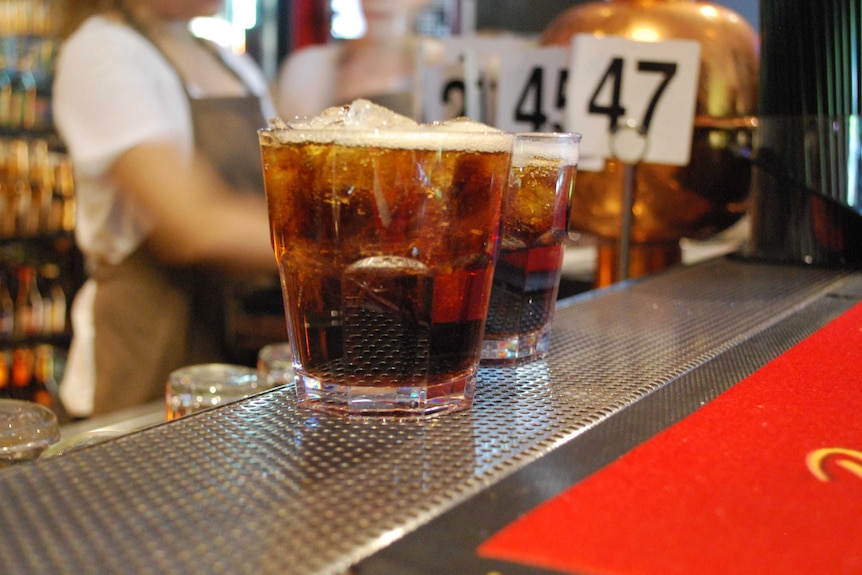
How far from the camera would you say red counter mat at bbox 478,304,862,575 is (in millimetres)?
358

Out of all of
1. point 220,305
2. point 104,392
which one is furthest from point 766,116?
point 104,392

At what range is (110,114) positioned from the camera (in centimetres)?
196

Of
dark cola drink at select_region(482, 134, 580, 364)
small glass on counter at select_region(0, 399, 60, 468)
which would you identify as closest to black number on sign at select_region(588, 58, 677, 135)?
dark cola drink at select_region(482, 134, 580, 364)

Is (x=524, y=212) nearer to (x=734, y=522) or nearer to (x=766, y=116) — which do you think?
(x=734, y=522)

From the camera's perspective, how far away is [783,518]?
399 millimetres

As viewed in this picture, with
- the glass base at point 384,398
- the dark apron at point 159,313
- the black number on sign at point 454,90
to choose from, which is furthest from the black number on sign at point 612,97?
the dark apron at point 159,313

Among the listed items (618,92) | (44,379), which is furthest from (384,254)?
(44,379)

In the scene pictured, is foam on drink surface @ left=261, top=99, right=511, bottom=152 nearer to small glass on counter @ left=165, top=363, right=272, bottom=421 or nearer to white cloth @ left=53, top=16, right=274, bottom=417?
small glass on counter @ left=165, top=363, right=272, bottom=421

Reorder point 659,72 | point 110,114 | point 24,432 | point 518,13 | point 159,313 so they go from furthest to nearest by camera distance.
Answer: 1. point 518,13
2. point 159,313
3. point 110,114
4. point 659,72
5. point 24,432

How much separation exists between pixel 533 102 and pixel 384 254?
3.37ft

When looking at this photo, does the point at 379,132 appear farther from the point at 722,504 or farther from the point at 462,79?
the point at 462,79

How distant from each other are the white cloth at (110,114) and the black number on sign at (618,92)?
1.05 m

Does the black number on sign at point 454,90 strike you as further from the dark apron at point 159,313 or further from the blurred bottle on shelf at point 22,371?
the blurred bottle on shelf at point 22,371

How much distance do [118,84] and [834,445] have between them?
184cm
